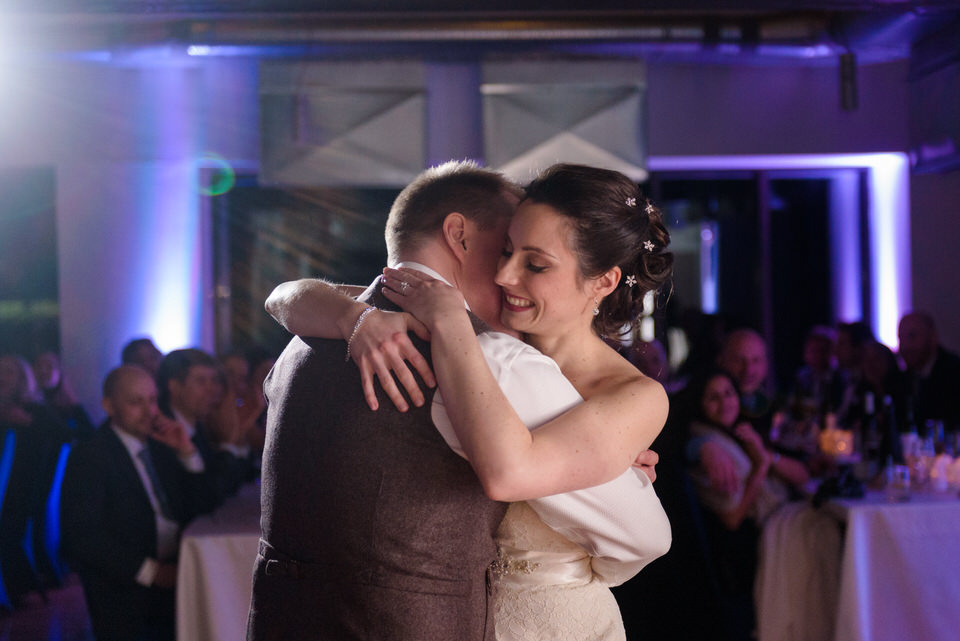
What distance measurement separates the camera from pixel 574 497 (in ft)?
4.68

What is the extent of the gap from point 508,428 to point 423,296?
10.9 inches

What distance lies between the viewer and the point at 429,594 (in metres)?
1.34

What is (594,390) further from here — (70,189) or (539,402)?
(70,189)

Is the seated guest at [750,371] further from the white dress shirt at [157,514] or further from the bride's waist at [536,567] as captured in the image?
the bride's waist at [536,567]

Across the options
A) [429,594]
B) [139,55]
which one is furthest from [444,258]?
[139,55]

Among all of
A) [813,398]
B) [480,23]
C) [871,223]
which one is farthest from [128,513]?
[871,223]

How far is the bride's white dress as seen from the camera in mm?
1578

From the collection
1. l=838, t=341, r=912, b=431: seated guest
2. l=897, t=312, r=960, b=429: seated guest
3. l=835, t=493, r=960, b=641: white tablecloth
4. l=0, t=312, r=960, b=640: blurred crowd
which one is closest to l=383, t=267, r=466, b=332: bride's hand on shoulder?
l=0, t=312, r=960, b=640: blurred crowd

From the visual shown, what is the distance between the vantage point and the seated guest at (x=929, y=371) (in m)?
5.08

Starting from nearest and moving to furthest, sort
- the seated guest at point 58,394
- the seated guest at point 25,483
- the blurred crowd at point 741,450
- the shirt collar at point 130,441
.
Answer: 1. the shirt collar at point 130,441
2. the blurred crowd at point 741,450
3. the seated guest at point 25,483
4. the seated guest at point 58,394

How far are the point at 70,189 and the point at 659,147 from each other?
172 inches

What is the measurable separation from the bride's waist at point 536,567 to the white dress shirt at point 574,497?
0.16ft

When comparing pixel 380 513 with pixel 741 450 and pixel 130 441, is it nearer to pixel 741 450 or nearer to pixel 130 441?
pixel 130 441

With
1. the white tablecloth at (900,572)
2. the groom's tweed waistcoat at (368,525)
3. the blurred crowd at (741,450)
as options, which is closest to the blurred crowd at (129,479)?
the blurred crowd at (741,450)
